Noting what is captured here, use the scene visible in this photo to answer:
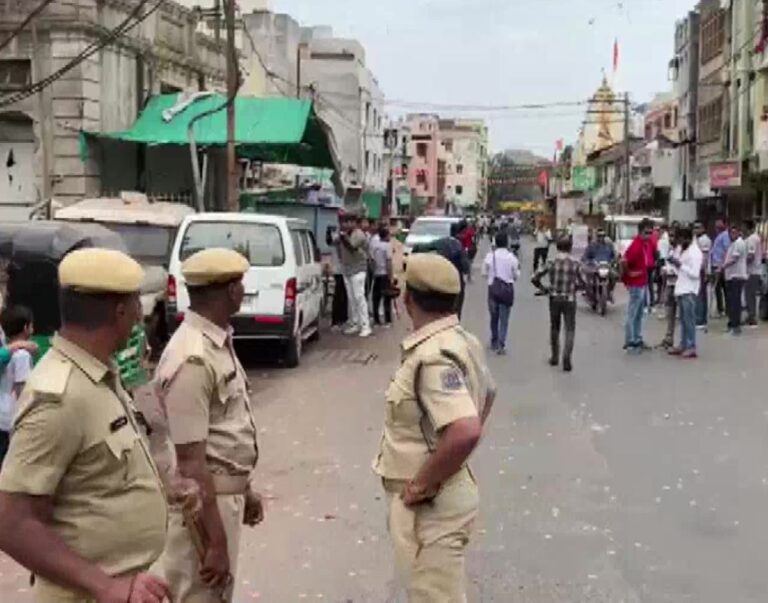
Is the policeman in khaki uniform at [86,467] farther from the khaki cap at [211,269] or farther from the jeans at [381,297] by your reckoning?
the jeans at [381,297]

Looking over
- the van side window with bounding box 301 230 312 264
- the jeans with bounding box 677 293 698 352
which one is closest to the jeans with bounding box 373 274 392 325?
the van side window with bounding box 301 230 312 264

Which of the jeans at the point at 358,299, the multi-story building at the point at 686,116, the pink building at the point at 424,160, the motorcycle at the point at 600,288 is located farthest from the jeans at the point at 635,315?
the pink building at the point at 424,160

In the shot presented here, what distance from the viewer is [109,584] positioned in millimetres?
2887

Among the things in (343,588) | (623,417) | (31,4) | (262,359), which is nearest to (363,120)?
(31,4)

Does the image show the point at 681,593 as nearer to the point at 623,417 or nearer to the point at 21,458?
the point at 21,458

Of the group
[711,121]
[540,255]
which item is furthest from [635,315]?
[711,121]

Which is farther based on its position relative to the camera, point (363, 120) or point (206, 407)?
point (363, 120)

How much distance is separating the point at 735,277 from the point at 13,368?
1477 cm

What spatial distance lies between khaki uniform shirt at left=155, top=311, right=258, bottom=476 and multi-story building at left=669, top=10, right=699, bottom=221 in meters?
45.2

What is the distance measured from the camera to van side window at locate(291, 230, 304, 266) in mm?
14805

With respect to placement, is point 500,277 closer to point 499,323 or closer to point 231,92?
point 499,323

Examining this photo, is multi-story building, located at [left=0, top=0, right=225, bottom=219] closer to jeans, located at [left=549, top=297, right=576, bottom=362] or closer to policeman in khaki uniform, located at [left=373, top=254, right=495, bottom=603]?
jeans, located at [left=549, top=297, right=576, bottom=362]

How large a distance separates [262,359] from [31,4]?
33.6 feet

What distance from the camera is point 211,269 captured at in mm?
4164
